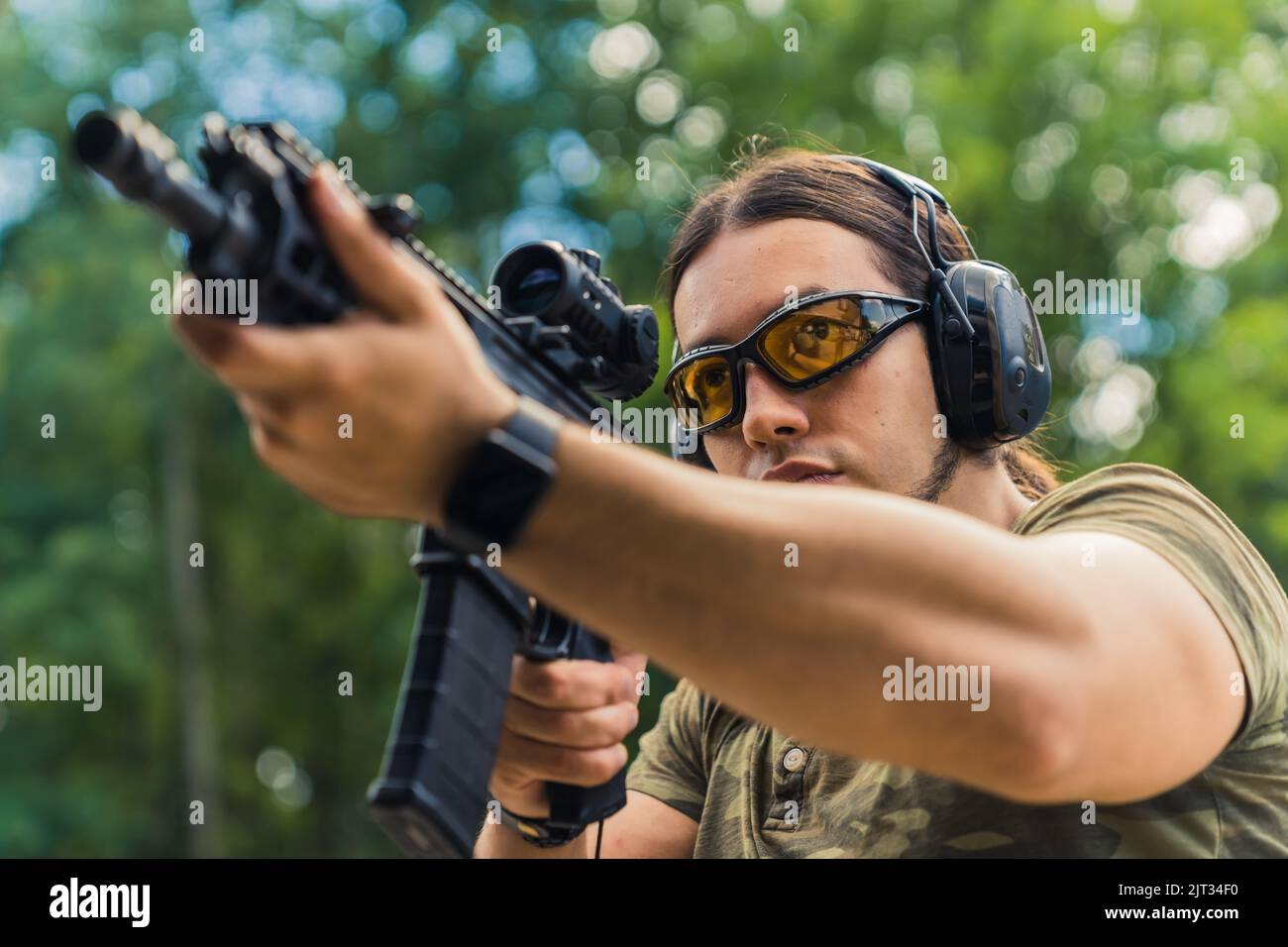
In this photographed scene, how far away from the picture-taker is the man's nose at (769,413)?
9.20 feet

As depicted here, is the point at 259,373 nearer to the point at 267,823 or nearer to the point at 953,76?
the point at 953,76

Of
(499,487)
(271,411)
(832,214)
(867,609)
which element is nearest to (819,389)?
(832,214)

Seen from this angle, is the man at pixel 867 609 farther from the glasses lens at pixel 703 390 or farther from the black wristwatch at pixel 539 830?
the glasses lens at pixel 703 390

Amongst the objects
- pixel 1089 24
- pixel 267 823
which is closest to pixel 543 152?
pixel 1089 24

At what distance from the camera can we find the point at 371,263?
58.0 inches

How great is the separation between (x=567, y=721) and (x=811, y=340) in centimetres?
97

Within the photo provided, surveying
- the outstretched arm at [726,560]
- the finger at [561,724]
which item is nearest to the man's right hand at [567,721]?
the finger at [561,724]

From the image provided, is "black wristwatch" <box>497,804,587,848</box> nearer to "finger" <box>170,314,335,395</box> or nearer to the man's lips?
the man's lips

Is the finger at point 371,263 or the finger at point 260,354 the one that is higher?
the finger at point 371,263

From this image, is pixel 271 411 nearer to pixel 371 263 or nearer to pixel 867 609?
pixel 371 263

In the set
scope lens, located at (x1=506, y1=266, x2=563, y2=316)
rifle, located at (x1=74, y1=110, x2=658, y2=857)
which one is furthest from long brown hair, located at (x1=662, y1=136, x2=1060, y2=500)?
scope lens, located at (x1=506, y1=266, x2=563, y2=316)

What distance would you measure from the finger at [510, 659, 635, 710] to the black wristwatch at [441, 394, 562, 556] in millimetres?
830

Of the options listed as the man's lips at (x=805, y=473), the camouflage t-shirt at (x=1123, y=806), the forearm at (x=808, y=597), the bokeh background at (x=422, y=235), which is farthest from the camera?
the bokeh background at (x=422, y=235)

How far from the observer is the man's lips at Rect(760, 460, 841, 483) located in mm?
2768
